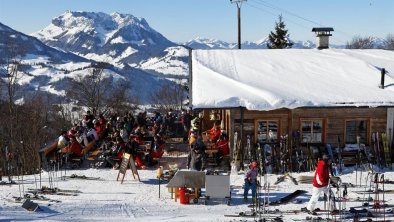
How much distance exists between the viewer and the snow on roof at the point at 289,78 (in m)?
17.9

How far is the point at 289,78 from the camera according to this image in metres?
20.8

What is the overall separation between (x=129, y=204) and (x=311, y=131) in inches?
331

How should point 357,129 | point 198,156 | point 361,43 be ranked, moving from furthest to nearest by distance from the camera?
1. point 361,43
2. point 357,129
3. point 198,156

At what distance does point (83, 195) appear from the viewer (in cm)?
1448

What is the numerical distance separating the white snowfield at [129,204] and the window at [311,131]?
2.36m

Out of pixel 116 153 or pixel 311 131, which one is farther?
pixel 311 131

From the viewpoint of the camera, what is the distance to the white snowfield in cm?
1202

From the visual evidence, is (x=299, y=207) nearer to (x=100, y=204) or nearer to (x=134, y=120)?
(x=100, y=204)

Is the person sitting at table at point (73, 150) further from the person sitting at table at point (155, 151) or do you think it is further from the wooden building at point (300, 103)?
the wooden building at point (300, 103)

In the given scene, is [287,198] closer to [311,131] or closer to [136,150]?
[311,131]

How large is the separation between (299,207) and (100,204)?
536 cm

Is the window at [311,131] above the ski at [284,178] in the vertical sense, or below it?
above

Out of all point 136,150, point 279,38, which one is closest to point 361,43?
point 279,38

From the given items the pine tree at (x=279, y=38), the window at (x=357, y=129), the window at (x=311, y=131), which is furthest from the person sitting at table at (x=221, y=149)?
the pine tree at (x=279, y=38)
